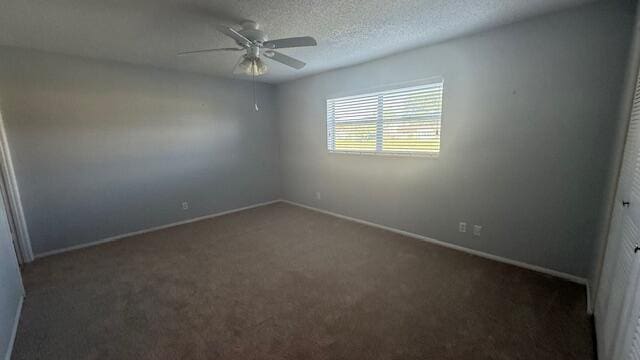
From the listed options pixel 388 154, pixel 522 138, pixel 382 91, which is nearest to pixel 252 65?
pixel 382 91

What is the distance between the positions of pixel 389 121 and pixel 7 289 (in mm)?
3939

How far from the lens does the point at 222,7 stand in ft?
6.29

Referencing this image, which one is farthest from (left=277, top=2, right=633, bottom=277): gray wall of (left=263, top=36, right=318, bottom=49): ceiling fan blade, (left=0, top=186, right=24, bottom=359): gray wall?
(left=0, top=186, right=24, bottom=359): gray wall

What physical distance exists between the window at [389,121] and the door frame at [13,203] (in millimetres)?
3917

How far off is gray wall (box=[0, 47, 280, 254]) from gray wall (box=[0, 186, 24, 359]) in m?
1.18

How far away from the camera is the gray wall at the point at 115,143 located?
286 centimetres

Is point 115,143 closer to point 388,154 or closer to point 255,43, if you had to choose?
point 255,43

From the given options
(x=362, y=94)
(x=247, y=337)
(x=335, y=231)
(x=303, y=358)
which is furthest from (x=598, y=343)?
(x=362, y=94)

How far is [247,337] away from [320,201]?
9.82 ft

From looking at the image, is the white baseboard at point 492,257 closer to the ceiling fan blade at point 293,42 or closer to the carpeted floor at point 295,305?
the carpeted floor at point 295,305

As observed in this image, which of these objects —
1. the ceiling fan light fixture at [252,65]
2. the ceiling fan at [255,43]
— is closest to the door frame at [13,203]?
the ceiling fan at [255,43]

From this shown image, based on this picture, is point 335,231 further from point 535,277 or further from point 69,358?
point 69,358

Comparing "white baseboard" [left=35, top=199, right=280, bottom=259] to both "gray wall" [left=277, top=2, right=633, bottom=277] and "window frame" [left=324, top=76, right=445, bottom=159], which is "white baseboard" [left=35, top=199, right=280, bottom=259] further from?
"gray wall" [left=277, top=2, right=633, bottom=277]

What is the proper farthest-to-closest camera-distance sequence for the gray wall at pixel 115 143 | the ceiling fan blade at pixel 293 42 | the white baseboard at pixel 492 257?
1. the gray wall at pixel 115 143
2. the white baseboard at pixel 492 257
3. the ceiling fan blade at pixel 293 42
